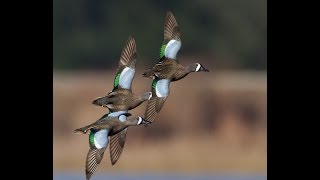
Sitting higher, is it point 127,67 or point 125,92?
point 127,67

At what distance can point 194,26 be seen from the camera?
26.2 feet

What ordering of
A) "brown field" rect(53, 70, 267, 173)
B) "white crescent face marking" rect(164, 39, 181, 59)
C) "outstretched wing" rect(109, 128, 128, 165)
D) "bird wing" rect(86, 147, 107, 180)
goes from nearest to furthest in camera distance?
"bird wing" rect(86, 147, 107, 180), "outstretched wing" rect(109, 128, 128, 165), "white crescent face marking" rect(164, 39, 181, 59), "brown field" rect(53, 70, 267, 173)

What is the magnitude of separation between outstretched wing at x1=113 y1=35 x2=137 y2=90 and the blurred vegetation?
139 inches

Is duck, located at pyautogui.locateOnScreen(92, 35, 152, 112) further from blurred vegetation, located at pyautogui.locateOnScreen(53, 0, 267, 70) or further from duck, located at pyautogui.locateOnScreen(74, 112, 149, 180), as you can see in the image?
blurred vegetation, located at pyautogui.locateOnScreen(53, 0, 267, 70)

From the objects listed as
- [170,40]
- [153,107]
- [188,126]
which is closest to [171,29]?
[170,40]

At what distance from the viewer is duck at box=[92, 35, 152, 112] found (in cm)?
370

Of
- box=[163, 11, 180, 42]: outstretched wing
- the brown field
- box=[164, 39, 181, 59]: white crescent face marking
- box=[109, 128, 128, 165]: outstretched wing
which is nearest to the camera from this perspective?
box=[109, 128, 128, 165]: outstretched wing

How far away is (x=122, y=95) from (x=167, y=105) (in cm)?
401

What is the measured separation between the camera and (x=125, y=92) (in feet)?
12.3

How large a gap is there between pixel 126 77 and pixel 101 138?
302mm

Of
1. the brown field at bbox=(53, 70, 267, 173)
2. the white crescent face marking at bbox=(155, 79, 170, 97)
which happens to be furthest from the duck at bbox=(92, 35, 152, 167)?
the brown field at bbox=(53, 70, 267, 173)

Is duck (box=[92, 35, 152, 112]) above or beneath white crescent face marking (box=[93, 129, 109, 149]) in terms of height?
above

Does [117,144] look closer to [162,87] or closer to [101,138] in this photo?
[101,138]

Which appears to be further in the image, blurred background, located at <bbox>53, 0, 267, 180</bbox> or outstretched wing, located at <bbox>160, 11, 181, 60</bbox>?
blurred background, located at <bbox>53, 0, 267, 180</bbox>
